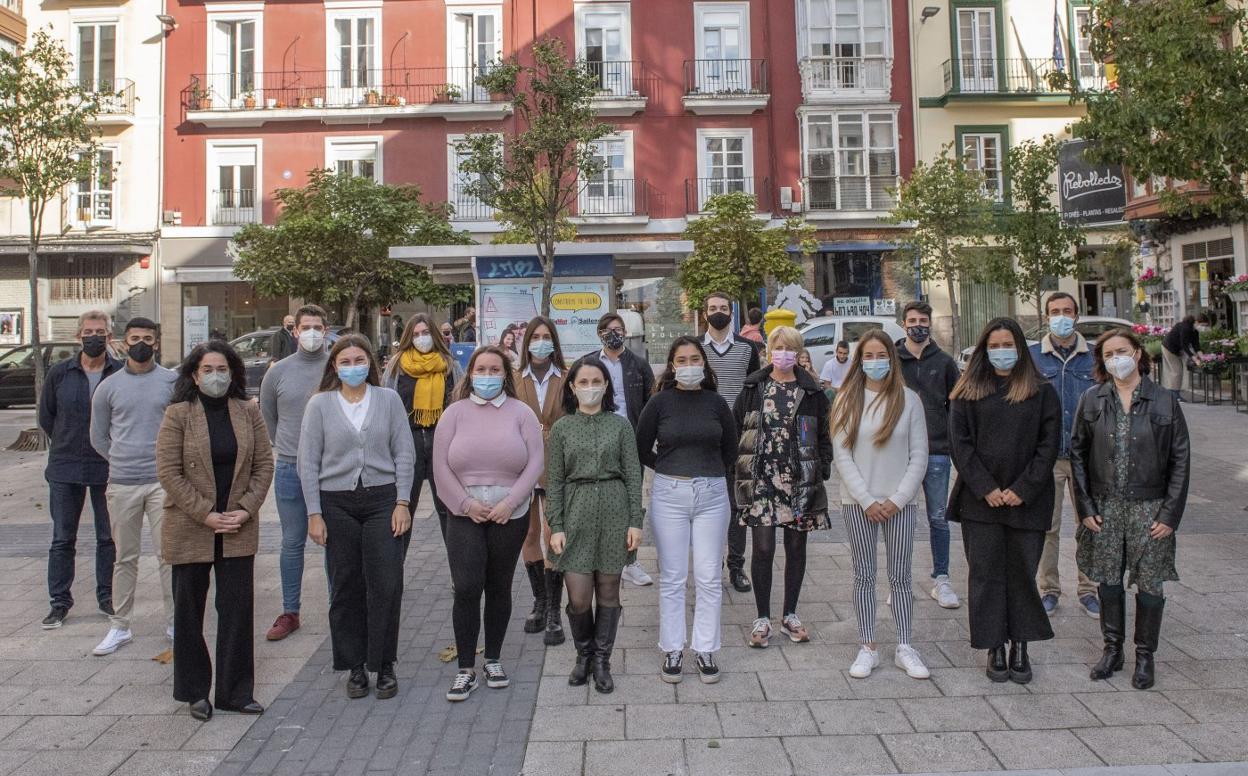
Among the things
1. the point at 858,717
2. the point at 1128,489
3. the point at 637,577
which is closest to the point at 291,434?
the point at 637,577

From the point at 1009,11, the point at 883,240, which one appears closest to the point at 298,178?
the point at 883,240

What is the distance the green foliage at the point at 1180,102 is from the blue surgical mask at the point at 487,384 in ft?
23.7

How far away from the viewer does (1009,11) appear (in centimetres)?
2742

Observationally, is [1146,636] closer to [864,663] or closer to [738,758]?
[864,663]

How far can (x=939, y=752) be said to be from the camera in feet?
13.3

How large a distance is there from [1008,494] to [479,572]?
9.33 ft

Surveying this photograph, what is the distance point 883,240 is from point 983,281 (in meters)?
4.21

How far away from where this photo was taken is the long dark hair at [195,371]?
474 centimetres

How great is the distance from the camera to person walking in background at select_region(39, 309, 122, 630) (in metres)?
6.05

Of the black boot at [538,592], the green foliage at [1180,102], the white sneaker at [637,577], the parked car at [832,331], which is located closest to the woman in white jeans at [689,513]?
the black boot at [538,592]

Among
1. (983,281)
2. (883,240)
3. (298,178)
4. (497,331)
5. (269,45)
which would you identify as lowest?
(497,331)

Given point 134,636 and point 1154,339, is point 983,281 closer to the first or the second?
point 1154,339

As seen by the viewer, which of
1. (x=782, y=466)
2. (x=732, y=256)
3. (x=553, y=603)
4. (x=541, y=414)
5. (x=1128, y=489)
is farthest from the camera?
(x=732, y=256)

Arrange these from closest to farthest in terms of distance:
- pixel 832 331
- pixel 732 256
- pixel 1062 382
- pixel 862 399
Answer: pixel 862 399 < pixel 1062 382 < pixel 832 331 < pixel 732 256
